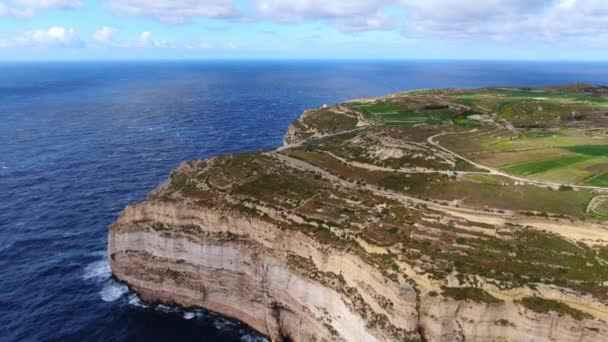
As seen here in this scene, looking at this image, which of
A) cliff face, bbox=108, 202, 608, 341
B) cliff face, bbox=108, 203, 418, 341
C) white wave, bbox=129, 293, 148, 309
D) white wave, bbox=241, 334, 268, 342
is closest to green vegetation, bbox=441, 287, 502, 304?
cliff face, bbox=108, 202, 608, 341

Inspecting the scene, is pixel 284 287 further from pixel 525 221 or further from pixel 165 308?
pixel 525 221

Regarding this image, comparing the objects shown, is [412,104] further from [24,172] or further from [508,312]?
[24,172]

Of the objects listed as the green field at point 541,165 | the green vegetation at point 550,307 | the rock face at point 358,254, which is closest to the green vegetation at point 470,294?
the rock face at point 358,254

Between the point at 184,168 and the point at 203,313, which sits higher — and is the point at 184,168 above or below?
above

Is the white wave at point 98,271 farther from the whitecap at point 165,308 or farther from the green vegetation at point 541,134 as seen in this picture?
the green vegetation at point 541,134

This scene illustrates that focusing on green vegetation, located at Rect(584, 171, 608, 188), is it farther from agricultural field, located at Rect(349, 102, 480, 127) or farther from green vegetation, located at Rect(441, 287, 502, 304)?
agricultural field, located at Rect(349, 102, 480, 127)

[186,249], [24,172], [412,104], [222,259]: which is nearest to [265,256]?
[222,259]
